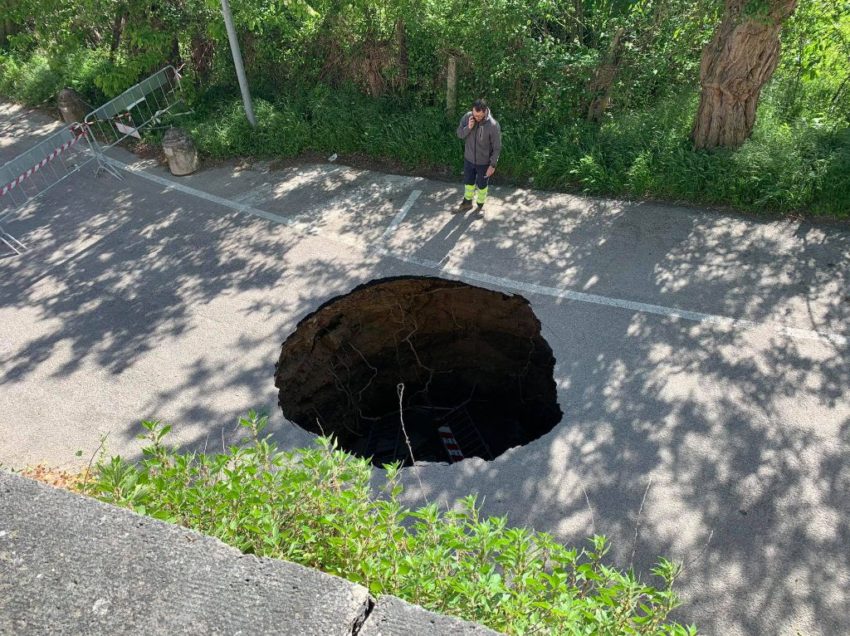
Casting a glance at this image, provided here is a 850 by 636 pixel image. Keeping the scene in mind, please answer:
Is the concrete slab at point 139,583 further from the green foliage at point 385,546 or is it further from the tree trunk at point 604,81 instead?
the tree trunk at point 604,81

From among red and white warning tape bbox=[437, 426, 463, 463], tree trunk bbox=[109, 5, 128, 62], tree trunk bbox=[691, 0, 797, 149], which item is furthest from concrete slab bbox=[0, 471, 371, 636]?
tree trunk bbox=[109, 5, 128, 62]

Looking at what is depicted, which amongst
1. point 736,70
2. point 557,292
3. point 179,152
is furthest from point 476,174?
point 179,152

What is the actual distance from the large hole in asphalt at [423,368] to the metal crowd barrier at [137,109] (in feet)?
22.6

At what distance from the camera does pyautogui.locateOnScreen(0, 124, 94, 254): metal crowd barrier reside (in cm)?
934

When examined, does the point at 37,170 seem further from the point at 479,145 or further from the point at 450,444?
the point at 450,444

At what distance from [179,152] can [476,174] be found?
5425mm

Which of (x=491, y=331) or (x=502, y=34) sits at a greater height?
(x=502, y=34)

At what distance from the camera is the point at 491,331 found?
786 cm

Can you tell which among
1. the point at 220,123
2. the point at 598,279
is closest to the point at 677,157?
the point at 598,279

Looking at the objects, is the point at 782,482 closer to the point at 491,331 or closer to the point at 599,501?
the point at 599,501

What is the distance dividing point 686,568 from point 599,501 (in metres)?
0.84

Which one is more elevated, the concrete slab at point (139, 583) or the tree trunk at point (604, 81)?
the concrete slab at point (139, 583)

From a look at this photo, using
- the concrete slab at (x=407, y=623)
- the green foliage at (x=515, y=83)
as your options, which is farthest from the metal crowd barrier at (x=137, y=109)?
the concrete slab at (x=407, y=623)

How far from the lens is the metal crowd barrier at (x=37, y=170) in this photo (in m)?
9.34
